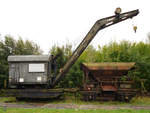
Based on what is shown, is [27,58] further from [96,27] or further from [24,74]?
[96,27]

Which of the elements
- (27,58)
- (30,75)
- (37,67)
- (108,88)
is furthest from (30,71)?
(108,88)

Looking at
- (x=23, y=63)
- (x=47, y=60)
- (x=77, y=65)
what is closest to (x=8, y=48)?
(x=23, y=63)

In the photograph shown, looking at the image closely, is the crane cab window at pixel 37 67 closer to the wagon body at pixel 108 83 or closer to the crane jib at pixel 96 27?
the crane jib at pixel 96 27

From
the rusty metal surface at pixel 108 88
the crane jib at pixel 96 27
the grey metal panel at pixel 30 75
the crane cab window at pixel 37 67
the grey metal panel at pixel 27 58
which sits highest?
the crane jib at pixel 96 27

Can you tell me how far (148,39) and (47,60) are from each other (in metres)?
19.0

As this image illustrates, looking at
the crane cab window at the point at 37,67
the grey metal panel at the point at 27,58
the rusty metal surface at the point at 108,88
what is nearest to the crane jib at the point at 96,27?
the crane cab window at the point at 37,67

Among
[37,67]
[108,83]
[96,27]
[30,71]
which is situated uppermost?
[96,27]

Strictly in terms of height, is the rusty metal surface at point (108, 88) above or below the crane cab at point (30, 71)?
below

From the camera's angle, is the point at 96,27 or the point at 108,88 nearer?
the point at 108,88

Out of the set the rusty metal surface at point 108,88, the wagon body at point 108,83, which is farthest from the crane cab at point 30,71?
the rusty metal surface at point 108,88

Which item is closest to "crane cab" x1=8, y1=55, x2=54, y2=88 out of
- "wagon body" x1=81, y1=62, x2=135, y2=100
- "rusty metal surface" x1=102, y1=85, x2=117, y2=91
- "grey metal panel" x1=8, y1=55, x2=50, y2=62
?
"grey metal panel" x1=8, y1=55, x2=50, y2=62

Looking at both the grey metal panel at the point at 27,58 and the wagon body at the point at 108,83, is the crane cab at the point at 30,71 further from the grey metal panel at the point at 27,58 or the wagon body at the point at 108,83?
the wagon body at the point at 108,83

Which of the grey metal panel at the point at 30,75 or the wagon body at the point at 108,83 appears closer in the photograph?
the wagon body at the point at 108,83

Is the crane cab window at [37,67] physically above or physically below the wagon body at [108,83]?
above
